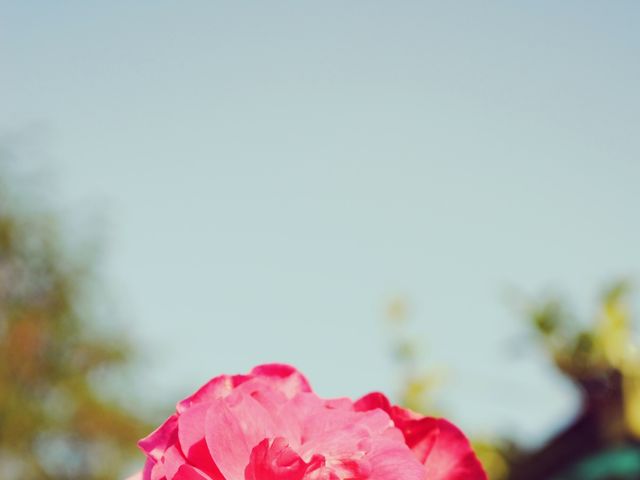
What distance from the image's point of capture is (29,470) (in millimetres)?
14508

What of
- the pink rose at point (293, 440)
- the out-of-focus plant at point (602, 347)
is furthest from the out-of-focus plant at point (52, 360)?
the pink rose at point (293, 440)

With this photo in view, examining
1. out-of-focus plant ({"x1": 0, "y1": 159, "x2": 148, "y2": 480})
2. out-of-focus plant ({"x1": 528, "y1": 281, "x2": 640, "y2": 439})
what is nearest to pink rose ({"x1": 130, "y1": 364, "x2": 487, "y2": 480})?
out-of-focus plant ({"x1": 528, "y1": 281, "x2": 640, "y2": 439})

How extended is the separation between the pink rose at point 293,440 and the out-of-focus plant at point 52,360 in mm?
14430

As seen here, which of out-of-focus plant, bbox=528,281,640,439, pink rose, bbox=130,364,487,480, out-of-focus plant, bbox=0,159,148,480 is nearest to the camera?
pink rose, bbox=130,364,487,480

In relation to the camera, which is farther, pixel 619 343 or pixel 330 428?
pixel 619 343

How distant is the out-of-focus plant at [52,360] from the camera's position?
1445cm

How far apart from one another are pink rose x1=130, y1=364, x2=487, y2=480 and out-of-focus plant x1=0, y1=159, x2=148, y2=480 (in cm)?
1443

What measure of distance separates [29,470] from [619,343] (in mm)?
13016

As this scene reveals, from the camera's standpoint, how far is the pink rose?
0.73m

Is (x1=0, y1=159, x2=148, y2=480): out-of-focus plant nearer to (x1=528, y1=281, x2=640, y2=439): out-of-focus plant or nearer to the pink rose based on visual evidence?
(x1=528, y1=281, x2=640, y2=439): out-of-focus plant

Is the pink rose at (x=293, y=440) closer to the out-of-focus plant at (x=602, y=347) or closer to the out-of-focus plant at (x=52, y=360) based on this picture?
the out-of-focus plant at (x=602, y=347)

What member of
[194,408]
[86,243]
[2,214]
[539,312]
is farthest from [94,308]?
[194,408]

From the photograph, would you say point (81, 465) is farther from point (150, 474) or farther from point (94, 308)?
→ point (150, 474)

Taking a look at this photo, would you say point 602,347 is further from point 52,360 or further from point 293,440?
point 52,360
